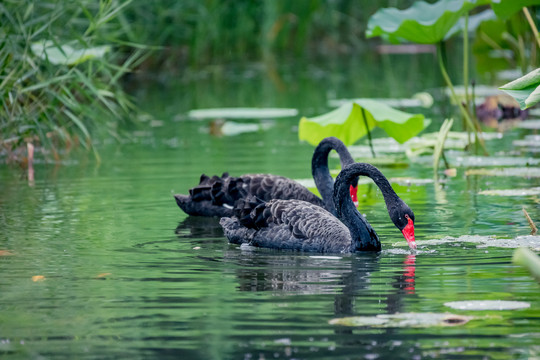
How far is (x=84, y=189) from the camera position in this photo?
8.84 metres

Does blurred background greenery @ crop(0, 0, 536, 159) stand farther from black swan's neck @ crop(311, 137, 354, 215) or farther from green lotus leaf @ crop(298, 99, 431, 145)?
black swan's neck @ crop(311, 137, 354, 215)

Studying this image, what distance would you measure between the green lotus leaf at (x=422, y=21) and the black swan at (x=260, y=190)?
1.51m

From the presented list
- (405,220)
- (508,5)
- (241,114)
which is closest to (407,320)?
(405,220)

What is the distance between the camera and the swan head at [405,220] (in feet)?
18.9

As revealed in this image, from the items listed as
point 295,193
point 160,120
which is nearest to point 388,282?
point 295,193

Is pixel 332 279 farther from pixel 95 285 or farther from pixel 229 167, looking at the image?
pixel 229 167

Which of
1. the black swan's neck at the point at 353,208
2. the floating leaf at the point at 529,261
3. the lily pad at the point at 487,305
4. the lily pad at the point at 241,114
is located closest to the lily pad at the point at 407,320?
the lily pad at the point at 487,305

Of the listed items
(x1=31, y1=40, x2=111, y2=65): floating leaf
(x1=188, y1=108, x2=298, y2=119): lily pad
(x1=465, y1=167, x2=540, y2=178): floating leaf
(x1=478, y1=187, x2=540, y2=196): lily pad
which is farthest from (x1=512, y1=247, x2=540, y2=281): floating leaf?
(x1=188, y1=108, x2=298, y2=119): lily pad

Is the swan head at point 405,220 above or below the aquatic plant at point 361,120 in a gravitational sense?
below

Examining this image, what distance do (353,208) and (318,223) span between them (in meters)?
0.27

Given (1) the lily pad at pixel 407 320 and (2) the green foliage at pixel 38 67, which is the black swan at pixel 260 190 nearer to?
(2) the green foliage at pixel 38 67

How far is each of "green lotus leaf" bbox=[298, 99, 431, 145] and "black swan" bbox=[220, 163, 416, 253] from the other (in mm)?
2054

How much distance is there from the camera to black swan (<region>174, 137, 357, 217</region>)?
752cm

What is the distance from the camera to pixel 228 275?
5477 mm
